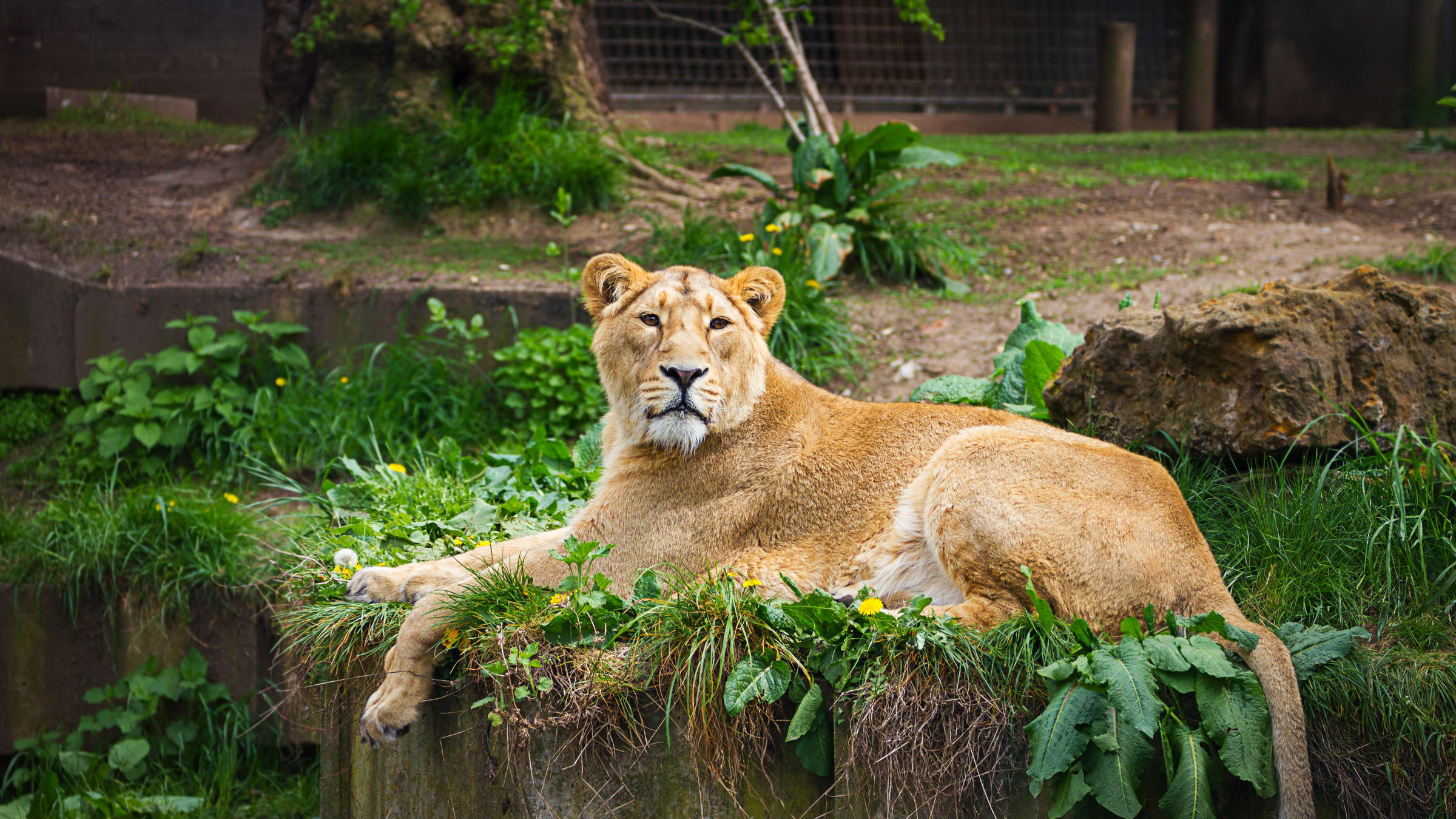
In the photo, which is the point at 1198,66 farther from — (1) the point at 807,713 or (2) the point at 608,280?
(1) the point at 807,713

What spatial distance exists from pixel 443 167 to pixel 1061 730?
7804 mm

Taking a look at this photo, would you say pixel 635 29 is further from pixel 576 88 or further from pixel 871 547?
pixel 871 547

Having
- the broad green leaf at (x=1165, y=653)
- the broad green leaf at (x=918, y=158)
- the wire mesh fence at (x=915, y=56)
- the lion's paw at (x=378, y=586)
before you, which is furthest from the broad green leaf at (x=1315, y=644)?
the wire mesh fence at (x=915, y=56)

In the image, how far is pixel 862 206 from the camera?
7.91 meters

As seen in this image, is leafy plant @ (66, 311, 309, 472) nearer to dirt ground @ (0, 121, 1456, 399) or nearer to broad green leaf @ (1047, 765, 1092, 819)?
dirt ground @ (0, 121, 1456, 399)

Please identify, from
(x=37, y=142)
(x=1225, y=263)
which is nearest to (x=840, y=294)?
(x=1225, y=263)

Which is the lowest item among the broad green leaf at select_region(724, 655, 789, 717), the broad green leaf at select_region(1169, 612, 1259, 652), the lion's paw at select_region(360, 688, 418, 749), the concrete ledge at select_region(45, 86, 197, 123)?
the lion's paw at select_region(360, 688, 418, 749)

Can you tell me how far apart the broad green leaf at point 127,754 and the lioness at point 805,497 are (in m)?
3.17

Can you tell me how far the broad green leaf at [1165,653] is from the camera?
3.19 m

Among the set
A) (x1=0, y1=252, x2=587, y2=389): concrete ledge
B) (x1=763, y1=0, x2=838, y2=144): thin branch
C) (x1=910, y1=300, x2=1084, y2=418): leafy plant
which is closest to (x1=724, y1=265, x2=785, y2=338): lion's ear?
(x1=910, y1=300, x2=1084, y2=418): leafy plant

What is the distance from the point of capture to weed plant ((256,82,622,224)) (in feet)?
29.8

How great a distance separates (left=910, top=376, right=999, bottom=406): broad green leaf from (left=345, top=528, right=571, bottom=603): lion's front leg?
235 centimetres

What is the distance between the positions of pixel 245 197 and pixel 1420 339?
9048 mm

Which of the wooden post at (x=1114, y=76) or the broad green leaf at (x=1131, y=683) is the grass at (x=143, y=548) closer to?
the broad green leaf at (x=1131, y=683)
